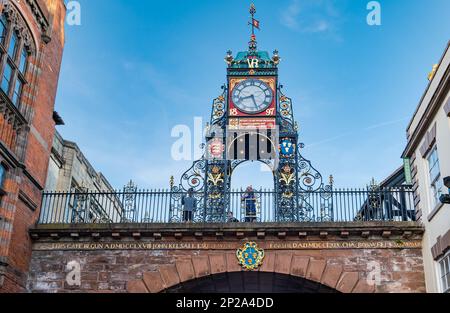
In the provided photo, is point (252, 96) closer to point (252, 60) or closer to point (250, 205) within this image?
point (252, 60)

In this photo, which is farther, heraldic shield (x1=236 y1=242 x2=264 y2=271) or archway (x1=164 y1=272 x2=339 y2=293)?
archway (x1=164 y1=272 x2=339 y2=293)

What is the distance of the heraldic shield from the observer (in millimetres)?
19031

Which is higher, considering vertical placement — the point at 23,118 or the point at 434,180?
the point at 23,118

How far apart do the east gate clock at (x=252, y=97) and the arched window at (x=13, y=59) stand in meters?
7.76

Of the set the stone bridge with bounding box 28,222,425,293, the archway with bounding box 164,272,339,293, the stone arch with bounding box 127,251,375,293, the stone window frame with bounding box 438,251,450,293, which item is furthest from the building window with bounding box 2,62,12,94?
the stone window frame with bounding box 438,251,450,293

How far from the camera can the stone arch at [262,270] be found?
61.2ft

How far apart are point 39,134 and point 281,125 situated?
8939mm

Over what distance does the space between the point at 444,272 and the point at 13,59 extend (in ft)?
47.8

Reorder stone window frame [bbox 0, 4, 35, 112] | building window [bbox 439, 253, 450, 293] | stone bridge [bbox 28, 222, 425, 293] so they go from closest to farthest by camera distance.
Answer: building window [bbox 439, 253, 450, 293] < stone window frame [bbox 0, 4, 35, 112] < stone bridge [bbox 28, 222, 425, 293]

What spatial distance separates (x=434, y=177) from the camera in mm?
17688

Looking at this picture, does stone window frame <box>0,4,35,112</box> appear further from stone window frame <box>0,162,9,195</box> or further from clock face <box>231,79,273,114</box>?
clock face <box>231,79,273,114</box>

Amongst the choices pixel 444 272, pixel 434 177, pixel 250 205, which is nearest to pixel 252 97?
pixel 250 205
